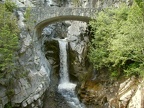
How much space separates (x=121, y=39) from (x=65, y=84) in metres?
9.59

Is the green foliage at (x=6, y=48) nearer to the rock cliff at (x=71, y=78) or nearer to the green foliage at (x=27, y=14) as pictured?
the rock cliff at (x=71, y=78)

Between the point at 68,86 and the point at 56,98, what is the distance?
277 cm

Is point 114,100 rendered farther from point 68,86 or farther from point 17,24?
point 17,24

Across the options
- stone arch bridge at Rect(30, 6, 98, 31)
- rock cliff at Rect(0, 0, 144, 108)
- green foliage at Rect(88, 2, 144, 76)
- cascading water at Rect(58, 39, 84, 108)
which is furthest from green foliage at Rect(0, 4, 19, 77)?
green foliage at Rect(88, 2, 144, 76)

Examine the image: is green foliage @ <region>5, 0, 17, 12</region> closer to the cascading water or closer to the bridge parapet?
the bridge parapet

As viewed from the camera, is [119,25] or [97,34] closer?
[119,25]

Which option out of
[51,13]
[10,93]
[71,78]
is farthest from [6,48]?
[71,78]

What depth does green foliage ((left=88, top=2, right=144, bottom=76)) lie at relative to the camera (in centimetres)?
1562

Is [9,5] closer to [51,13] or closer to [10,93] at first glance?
[51,13]

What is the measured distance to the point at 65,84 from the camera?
77.3 feet

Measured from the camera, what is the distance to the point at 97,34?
19.9 m

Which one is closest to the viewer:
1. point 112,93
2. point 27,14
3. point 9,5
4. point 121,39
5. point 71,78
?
point 121,39

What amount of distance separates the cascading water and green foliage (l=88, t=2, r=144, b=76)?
391 cm

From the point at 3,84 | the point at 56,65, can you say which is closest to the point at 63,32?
the point at 56,65
